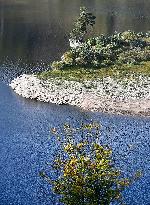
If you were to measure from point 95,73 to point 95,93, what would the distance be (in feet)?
41.1

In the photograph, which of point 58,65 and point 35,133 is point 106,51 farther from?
point 35,133

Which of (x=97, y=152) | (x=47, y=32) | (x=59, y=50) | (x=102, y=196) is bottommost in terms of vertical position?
(x=102, y=196)

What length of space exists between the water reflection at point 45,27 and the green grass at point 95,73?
1642 cm

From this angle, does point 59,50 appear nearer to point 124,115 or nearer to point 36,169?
point 124,115

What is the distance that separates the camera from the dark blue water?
195ft

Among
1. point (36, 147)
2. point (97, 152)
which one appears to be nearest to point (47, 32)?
point (36, 147)

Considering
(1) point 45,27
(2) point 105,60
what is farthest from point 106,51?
(1) point 45,27

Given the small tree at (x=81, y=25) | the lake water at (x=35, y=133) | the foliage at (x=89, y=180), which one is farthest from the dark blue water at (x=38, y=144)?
the small tree at (x=81, y=25)

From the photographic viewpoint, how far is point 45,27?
160m

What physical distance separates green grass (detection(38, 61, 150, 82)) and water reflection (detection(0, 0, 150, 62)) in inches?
646

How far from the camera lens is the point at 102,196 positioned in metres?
41.4

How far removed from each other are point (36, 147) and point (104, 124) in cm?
1401

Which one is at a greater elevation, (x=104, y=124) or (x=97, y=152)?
(x=104, y=124)

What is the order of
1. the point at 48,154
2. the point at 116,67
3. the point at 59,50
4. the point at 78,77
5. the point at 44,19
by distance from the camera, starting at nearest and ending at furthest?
the point at 48,154, the point at 78,77, the point at 116,67, the point at 59,50, the point at 44,19
